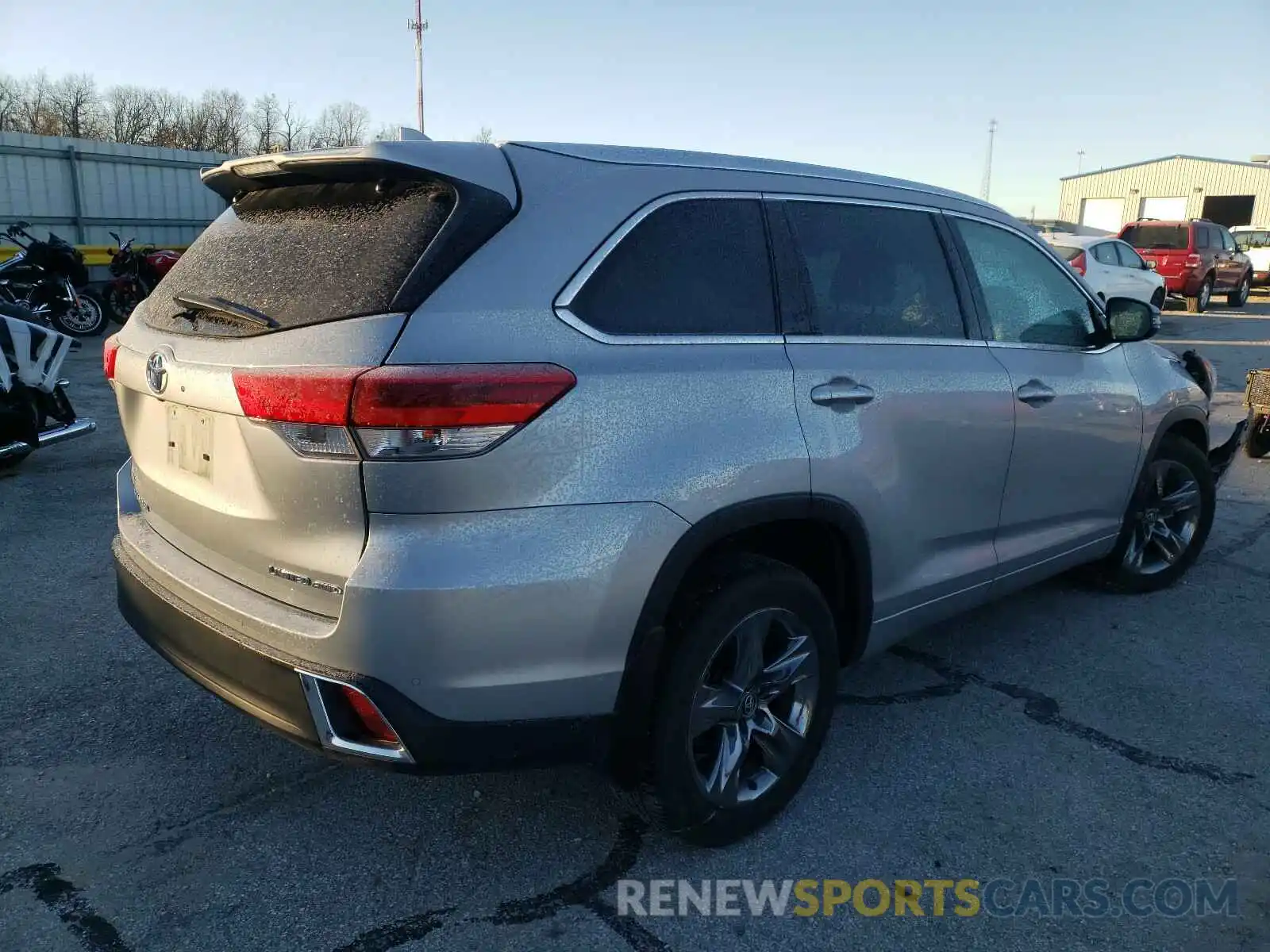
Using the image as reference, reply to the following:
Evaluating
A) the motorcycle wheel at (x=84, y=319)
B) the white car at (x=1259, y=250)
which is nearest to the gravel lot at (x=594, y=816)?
the motorcycle wheel at (x=84, y=319)

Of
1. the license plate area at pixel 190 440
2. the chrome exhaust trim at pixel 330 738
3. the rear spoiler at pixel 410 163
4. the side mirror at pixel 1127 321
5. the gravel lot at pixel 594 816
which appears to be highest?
the rear spoiler at pixel 410 163

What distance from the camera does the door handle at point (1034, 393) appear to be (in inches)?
137

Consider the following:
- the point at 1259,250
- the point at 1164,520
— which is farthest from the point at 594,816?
the point at 1259,250

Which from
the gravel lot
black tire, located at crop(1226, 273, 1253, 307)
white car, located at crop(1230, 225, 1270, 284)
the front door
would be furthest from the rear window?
the gravel lot

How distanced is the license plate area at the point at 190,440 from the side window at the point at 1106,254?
16461 millimetres

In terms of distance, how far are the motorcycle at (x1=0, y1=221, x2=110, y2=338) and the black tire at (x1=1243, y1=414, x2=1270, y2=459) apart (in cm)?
1216

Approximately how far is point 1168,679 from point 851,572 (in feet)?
5.95

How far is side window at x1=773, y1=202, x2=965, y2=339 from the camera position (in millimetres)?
2889

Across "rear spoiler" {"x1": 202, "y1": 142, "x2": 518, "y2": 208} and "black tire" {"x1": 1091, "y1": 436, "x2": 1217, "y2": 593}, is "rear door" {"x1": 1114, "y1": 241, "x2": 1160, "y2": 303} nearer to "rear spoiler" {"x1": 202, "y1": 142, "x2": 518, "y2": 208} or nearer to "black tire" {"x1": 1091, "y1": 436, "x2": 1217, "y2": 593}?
"black tire" {"x1": 1091, "y1": 436, "x2": 1217, "y2": 593}

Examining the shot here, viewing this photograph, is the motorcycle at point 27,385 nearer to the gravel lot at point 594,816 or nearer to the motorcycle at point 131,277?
the gravel lot at point 594,816

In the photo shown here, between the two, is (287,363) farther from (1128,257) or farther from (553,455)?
(1128,257)

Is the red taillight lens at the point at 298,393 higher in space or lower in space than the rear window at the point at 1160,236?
lower

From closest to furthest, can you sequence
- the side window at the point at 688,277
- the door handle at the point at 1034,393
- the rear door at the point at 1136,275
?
the side window at the point at 688,277 → the door handle at the point at 1034,393 → the rear door at the point at 1136,275

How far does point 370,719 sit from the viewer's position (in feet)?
7.06
